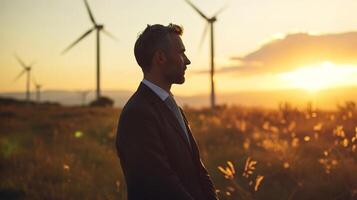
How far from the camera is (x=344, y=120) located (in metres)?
14.0

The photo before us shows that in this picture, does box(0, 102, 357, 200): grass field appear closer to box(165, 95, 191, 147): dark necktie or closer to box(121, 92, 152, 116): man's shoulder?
box(165, 95, 191, 147): dark necktie

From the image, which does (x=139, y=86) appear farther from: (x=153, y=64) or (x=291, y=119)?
(x=291, y=119)

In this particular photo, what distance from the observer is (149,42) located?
12.3 feet

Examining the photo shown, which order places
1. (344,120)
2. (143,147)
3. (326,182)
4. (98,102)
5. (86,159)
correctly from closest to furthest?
(143,147), (326,182), (86,159), (344,120), (98,102)

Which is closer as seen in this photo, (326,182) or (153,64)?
(153,64)

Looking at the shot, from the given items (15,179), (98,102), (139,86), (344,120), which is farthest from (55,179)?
(98,102)

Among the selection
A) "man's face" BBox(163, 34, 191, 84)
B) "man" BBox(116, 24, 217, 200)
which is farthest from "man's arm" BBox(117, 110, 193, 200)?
"man's face" BBox(163, 34, 191, 84)

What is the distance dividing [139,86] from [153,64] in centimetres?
18

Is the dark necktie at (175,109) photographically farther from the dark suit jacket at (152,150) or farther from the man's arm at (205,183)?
the man's arm at (205,183)

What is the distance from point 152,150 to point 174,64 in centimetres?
60

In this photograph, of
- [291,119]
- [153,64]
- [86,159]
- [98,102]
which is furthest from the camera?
[98,102]

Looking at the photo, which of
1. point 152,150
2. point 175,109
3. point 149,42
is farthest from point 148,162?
point 149,42

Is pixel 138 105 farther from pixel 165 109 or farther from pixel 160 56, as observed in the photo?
pixel 160 56

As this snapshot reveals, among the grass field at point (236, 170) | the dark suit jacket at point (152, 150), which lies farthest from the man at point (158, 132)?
the grass field at point (236, 170)
